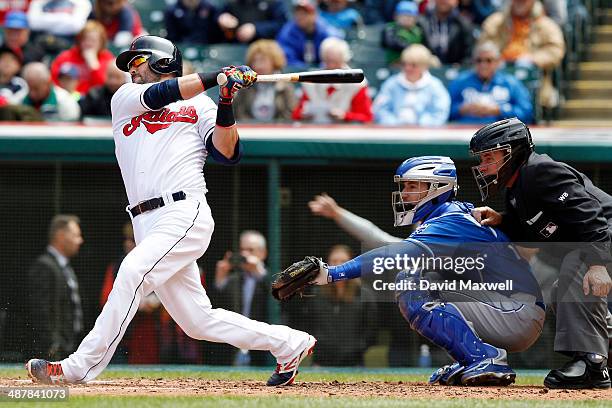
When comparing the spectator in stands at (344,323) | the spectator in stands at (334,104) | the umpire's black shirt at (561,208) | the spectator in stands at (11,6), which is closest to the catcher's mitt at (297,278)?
the umpire's black shirt at (561,208)

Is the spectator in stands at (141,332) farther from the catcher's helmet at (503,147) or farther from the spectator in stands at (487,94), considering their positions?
the catcher's helmet at (503,147)

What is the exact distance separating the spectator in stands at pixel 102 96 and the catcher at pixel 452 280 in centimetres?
462

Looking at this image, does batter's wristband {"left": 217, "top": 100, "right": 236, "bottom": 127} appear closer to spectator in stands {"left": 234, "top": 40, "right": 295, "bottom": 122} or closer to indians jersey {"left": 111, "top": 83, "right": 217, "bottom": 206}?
indians jersey {"left": 111, "top": 83, "right": 217, "bottom": 206}

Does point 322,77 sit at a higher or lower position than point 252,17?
lower

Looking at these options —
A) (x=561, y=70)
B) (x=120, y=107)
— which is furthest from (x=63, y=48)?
(x=120, y=107)

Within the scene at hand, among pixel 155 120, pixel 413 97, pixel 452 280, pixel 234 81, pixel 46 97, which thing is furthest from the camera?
pixel 46 97

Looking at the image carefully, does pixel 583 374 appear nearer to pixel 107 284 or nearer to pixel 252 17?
pixel 107 284

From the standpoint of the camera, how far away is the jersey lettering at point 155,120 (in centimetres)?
636

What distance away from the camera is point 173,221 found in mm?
6117

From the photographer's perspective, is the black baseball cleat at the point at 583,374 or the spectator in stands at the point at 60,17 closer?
the black baseball cleat at the point at 583,374

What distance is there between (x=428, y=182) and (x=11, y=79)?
236 inches

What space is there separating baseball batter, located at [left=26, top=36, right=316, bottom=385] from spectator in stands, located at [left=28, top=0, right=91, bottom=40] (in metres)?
5.88

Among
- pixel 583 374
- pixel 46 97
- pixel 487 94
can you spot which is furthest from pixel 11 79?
pixel 583 374

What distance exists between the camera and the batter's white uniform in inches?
239
